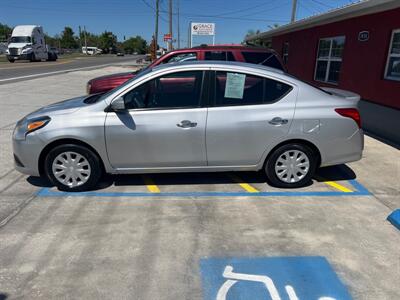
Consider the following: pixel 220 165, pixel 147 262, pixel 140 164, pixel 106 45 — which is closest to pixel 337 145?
pixel 220 165

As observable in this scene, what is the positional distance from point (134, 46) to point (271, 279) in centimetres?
14793

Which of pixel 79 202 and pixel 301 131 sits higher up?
pixel 301 131

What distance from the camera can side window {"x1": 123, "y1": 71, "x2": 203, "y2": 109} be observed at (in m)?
4.12

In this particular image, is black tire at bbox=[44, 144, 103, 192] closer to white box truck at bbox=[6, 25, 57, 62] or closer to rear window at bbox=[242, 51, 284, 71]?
rear window at bbox=[242, 51, 284, 71]

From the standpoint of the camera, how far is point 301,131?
425 centimetres

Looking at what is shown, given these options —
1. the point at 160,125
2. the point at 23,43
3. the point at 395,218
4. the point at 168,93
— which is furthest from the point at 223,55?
the point at 23,43

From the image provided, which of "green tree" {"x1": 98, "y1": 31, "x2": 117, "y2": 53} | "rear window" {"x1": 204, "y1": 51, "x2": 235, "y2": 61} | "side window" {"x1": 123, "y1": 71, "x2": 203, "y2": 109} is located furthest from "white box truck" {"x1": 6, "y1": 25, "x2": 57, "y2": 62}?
"green tree" {"x1": 98, "y1": 31, "x2": 117, "y2": 53}

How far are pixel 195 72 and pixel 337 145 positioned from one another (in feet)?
6.93

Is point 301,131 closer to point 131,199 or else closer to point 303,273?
point 303,273

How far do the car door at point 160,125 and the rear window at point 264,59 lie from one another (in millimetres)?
3404

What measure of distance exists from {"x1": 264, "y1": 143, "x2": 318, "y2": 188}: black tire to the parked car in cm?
332

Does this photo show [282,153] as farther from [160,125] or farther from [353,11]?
[353,11]

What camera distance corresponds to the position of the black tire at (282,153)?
14.3ft

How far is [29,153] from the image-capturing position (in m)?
4.13
